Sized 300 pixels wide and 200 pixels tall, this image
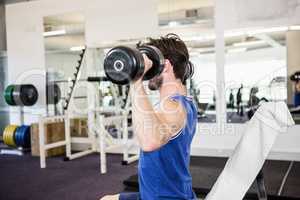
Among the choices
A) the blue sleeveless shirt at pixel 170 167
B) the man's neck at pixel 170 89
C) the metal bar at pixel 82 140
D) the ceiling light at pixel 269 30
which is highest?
the ceiling light at pixel 269 30

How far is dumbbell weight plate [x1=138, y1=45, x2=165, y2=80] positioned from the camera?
3.71 feet

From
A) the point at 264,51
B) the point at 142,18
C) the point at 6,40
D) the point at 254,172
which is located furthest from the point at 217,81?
the point at 6,40

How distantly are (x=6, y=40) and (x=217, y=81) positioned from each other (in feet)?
14.0

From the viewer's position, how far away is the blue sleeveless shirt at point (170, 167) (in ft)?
3.97

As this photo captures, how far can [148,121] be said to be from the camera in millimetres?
1101

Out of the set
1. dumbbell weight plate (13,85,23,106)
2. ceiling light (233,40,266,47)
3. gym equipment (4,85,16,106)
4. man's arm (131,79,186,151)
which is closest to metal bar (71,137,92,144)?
dumbbell weight plate (13,85,23,106)

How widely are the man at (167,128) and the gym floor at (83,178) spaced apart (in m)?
1.70

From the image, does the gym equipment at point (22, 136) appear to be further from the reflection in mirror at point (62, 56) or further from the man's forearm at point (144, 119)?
the man's forearm at point (144, 119)

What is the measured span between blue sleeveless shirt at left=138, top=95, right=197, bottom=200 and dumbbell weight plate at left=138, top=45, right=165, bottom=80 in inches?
5.4

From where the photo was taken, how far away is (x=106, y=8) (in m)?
5.49

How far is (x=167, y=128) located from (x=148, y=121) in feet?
0.27

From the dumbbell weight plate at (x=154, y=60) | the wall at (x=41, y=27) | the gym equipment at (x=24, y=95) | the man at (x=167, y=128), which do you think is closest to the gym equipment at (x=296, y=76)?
the wall at (x=41, y=27)

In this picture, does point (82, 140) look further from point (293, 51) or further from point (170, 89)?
point (170, 89)

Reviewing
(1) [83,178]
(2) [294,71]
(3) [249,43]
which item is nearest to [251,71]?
(3) [249,43]
